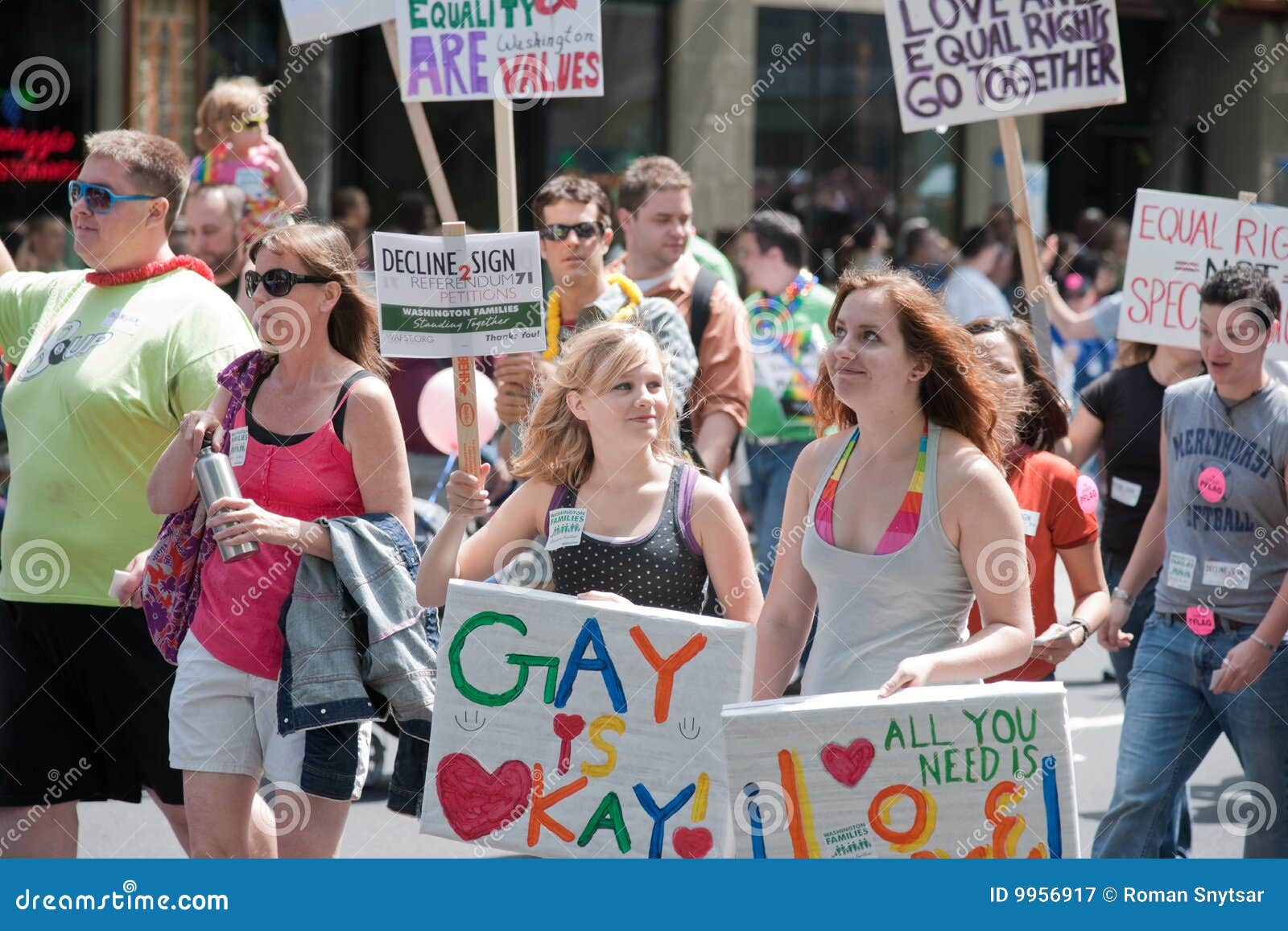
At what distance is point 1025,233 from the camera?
509 cm

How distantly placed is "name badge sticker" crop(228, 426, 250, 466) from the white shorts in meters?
Result: 0.41

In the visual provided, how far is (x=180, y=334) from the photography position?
4.02 metres

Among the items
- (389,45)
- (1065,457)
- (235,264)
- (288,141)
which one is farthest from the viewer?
(288,141)

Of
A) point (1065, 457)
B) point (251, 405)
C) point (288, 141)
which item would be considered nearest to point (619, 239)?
point (288, 141)

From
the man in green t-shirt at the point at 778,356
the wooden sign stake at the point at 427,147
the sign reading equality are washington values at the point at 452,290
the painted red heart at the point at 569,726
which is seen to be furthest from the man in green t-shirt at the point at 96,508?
the man in green t-shirt at the point at 778,356

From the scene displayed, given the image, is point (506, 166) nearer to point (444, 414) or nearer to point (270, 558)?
point (270, 558)

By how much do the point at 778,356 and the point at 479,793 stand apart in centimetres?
447

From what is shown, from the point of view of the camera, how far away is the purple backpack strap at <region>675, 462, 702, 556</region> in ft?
11.8

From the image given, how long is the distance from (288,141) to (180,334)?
9.46m

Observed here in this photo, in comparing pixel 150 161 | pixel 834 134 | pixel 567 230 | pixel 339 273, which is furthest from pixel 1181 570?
pixel 834 134

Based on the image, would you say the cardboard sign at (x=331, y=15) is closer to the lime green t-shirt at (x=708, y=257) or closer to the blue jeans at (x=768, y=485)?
the lime green t-shirt at (x=708, y=257)

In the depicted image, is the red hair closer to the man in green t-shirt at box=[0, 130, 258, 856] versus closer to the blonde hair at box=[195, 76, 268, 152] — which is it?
the man in green t-shirt at box=[0, 130, 258, 856]

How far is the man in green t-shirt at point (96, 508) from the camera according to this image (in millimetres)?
3969

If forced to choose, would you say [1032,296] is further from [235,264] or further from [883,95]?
[883,95]
